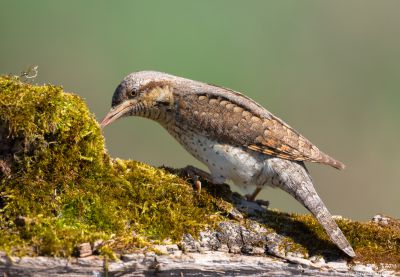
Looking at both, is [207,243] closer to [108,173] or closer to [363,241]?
[108,173]

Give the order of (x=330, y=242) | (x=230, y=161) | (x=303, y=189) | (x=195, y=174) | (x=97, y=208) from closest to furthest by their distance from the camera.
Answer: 1. (x=97, y=208)
2. (x=330, y=242)
3. (x=195, y=174)
4. (x=303, y=189)
5. (x=230, y=161)

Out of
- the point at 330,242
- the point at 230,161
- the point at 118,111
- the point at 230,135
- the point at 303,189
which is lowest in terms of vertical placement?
the point at 330,242

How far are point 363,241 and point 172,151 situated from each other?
7.34m

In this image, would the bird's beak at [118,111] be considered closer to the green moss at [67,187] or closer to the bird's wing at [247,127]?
the bird's wing at [247,127]

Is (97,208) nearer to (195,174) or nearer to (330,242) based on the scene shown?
(195,174)

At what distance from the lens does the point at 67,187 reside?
15.4 ft

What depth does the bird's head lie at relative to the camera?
5938 mm

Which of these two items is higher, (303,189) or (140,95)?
(140,95)

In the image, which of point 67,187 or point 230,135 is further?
point 230,135

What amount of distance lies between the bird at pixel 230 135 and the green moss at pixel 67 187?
0.82 meters

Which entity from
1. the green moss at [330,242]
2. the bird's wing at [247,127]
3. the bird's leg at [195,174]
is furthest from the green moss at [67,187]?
the bird's wing at [247,127]

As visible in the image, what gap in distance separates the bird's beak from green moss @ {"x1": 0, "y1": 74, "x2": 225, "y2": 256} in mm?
958

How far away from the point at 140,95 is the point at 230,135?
911 millimetres

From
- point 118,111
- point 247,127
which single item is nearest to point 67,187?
point 118,111
